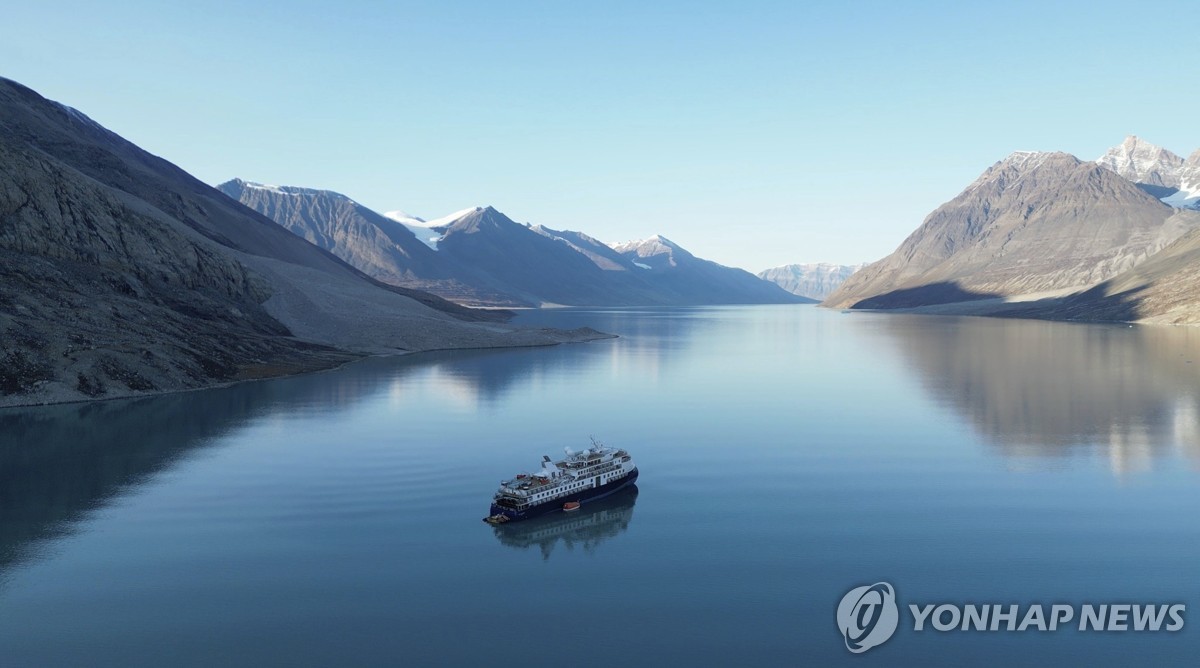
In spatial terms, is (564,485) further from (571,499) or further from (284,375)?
(284,375)

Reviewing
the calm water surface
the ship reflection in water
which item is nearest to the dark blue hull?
the ship reflection in water

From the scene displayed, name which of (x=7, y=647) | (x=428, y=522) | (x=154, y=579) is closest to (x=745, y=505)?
(x=428, y=522)

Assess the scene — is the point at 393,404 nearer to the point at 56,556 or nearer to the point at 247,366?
the point at 247,366

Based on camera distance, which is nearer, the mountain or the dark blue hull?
the dark blue hull

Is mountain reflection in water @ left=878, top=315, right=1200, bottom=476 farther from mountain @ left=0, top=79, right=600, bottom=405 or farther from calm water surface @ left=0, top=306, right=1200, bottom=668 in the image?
mountain @ left=0, top=79, right=600, bottom=405

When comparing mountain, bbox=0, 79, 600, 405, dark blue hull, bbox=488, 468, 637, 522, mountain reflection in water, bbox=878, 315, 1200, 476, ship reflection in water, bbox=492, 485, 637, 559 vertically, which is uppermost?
mountain, bbox=0, 79, 600, 405

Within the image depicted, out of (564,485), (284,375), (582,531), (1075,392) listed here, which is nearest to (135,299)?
(284,375)
